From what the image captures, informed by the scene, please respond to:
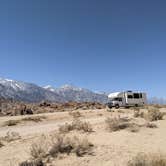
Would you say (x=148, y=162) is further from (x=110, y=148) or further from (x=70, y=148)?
(x=70, y=148)

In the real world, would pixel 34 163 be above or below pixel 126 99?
below

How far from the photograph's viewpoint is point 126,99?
145 feet

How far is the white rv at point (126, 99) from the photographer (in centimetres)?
4396

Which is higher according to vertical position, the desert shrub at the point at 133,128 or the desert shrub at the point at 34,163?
the desert shrub at the point at 133,128

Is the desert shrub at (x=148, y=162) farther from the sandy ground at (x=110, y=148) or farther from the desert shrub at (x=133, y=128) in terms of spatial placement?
the desert shrub at (x=133, y=128)

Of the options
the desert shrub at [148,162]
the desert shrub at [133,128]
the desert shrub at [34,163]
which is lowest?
the desert shrub at [34,163]

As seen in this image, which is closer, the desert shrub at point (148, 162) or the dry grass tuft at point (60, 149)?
the desert shrub at point (148, 162)

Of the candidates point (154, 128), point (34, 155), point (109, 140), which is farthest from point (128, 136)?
point (34, 155)

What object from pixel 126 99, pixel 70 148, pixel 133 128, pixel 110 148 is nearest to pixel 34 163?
pixel 70 148

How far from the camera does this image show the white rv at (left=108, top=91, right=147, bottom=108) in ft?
144

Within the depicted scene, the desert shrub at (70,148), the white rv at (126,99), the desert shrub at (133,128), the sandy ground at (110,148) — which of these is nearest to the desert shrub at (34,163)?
the sandy ground at (110,148)

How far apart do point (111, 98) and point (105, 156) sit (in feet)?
119

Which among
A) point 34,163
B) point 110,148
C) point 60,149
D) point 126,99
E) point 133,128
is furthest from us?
point 126,99

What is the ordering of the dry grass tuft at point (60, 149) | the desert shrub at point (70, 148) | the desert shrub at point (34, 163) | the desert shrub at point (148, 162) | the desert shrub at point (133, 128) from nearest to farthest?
the desert shrub at point (148, 162) < the desert shrub at point (34, 163) < the dry grass tuft at point (60, 149) < the desert shrub at point (70, 148) < the desert shrub at point (133, 128)
